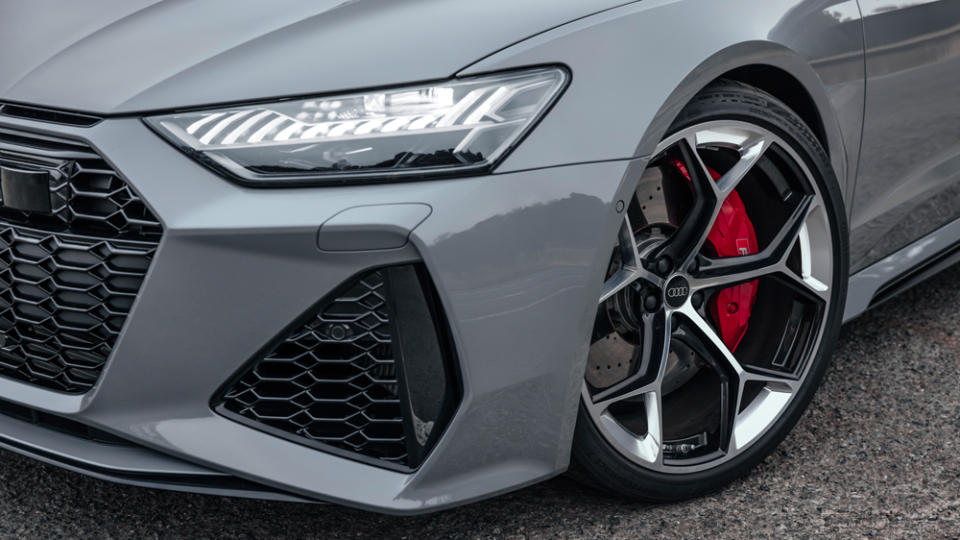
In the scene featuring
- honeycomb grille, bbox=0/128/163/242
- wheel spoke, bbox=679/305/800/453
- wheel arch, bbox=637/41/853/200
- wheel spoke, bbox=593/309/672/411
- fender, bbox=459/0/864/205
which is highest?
honeycomb grille, bbox=0/128/163/242

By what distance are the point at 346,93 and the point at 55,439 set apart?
84 cm

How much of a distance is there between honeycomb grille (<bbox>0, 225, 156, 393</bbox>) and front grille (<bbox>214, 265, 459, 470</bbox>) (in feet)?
0.80

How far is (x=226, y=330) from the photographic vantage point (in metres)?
1.93

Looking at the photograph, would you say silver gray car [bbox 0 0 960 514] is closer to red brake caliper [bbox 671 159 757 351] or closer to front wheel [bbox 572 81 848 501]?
front wheel [bbox 572 81 848 501]

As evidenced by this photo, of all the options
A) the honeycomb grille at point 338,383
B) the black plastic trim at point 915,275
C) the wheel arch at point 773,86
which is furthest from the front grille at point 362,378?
the black plastic trim at point 915,275

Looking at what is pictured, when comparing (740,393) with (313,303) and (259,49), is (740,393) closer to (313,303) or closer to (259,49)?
(313,303)

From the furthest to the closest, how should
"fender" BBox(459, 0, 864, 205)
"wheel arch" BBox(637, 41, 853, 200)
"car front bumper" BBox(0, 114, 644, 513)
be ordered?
"wheel arch" BBox(637, 41, 853, 200) → "fender" BBox(459, 0, 864, 205) → "car front bumper" BBox(0, 114, 644, 513)

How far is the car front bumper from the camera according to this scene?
6.22 feet

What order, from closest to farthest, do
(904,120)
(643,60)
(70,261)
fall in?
(70,261) < (643,60) < (904,120)

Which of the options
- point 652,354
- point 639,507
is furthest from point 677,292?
point 639,507

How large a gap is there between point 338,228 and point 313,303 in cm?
14

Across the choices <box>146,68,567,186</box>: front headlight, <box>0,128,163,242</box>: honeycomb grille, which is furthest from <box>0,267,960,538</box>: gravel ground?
<box>146,68,567,186</box>: front headlight

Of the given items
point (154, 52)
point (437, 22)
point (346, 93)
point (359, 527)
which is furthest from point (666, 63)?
point (359, 527)

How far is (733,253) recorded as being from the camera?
258cm
